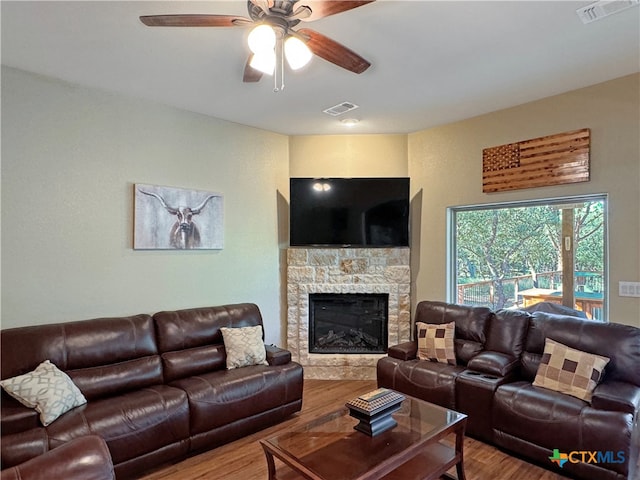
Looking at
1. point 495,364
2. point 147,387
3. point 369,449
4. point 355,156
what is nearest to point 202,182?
point 355,156

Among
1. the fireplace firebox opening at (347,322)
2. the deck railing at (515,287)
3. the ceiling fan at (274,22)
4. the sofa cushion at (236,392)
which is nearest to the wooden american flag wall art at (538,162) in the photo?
the deck railing at (515,287)

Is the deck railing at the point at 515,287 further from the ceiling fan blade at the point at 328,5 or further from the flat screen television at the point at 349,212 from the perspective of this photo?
the ceiling fan blade at the point at 328,5

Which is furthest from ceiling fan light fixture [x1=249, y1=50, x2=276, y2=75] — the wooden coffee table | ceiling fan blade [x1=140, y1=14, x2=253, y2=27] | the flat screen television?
the flat screen television

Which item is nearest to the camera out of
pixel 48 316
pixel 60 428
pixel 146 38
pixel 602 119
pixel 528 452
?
pixel 60 428

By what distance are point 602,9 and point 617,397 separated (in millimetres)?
2354

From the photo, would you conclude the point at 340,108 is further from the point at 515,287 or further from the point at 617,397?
the point at 617,397

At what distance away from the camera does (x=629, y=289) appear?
3.06 metres

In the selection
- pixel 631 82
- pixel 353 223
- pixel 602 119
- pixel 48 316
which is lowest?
pixel 48 316

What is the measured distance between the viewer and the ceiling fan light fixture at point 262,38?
178 centimetres

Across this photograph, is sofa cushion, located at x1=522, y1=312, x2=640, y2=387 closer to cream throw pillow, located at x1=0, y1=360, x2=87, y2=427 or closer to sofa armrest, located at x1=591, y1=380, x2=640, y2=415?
sofa armrest, located at x1=591, y1=380, x2=640, y2=415

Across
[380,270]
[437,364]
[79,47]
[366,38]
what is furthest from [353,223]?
[79,47]

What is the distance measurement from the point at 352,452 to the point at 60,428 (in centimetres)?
172

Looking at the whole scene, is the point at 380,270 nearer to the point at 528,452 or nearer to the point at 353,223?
the point at 353,223

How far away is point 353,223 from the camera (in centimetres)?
444
